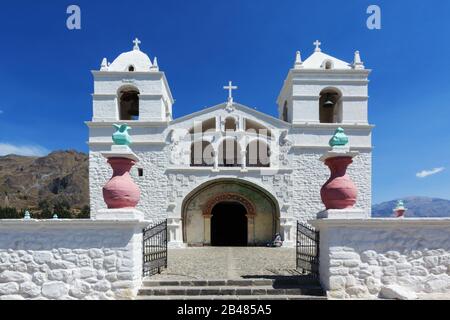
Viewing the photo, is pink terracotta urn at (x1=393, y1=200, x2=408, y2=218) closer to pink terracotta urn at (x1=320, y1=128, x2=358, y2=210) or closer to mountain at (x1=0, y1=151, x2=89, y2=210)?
pink terracotta urn at (x1=320, y1=128, x2=358, y2=210)

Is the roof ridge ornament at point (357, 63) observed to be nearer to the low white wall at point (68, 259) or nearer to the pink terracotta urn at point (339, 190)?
the pink terracotta urn at point (339, 190)

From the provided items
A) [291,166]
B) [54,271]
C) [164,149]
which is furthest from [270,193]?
[54,271]

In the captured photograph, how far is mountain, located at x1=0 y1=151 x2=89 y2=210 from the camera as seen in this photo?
6756 centimetres

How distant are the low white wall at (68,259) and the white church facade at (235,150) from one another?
989 cm

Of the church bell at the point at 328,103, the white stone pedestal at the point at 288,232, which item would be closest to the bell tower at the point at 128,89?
the white stone pedestal at the point at 288,232

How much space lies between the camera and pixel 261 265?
9375 millimetres

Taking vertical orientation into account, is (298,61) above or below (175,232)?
above

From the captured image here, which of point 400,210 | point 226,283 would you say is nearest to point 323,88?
point 400,210

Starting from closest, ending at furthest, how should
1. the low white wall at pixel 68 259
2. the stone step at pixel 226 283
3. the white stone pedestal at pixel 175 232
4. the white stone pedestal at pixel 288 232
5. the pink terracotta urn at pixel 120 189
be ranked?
the low white wall at pixel 68 259, the pink terracotta urn at pixel 120 189, the stone step at pixel 226 283, the white stone pedestal at pixel 288 232, the white stone pedestal at pixel 175 232

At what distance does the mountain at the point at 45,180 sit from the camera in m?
67.6

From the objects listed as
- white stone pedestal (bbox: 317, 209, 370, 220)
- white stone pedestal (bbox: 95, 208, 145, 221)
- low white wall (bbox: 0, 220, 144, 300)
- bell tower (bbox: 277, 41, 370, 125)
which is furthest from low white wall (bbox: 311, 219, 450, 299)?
bell tower (bbox: 277, 41, 370, 125)

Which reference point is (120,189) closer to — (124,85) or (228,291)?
(228,291)

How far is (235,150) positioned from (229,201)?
2613mm

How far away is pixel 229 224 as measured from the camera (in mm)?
18219
